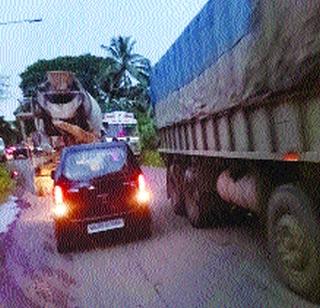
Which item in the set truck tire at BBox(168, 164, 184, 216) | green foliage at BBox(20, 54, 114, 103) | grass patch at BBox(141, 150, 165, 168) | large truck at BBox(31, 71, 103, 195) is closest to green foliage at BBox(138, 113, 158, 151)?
grass patch at BBox(141, 150, 165, 168)

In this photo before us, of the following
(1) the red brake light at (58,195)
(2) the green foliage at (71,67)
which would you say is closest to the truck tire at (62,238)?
(1) the red brake light at (58,195)

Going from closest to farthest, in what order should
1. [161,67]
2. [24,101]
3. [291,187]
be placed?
[291,187] < [161,67] < [24,101]

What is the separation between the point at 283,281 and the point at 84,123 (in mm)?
14876

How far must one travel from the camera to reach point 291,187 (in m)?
6.02

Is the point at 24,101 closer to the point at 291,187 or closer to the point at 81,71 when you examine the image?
the point at 291,187

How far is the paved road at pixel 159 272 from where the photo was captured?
6.57 meters

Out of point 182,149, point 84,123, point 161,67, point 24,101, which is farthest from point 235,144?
point 24,101

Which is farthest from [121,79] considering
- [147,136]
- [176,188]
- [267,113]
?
[267,113]

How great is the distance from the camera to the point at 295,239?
5.93 metres

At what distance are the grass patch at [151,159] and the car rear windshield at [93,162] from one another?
63.8ft

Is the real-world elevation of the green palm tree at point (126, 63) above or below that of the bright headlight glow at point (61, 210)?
above

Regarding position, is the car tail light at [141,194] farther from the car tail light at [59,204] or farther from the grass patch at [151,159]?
the grass patch at [151,159]

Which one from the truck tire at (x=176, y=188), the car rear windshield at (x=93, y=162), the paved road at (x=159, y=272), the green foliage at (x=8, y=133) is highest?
the green foliage at (x=8, y=133)

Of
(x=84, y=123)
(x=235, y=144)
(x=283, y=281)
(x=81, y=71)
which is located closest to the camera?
(x=283, y=281)
